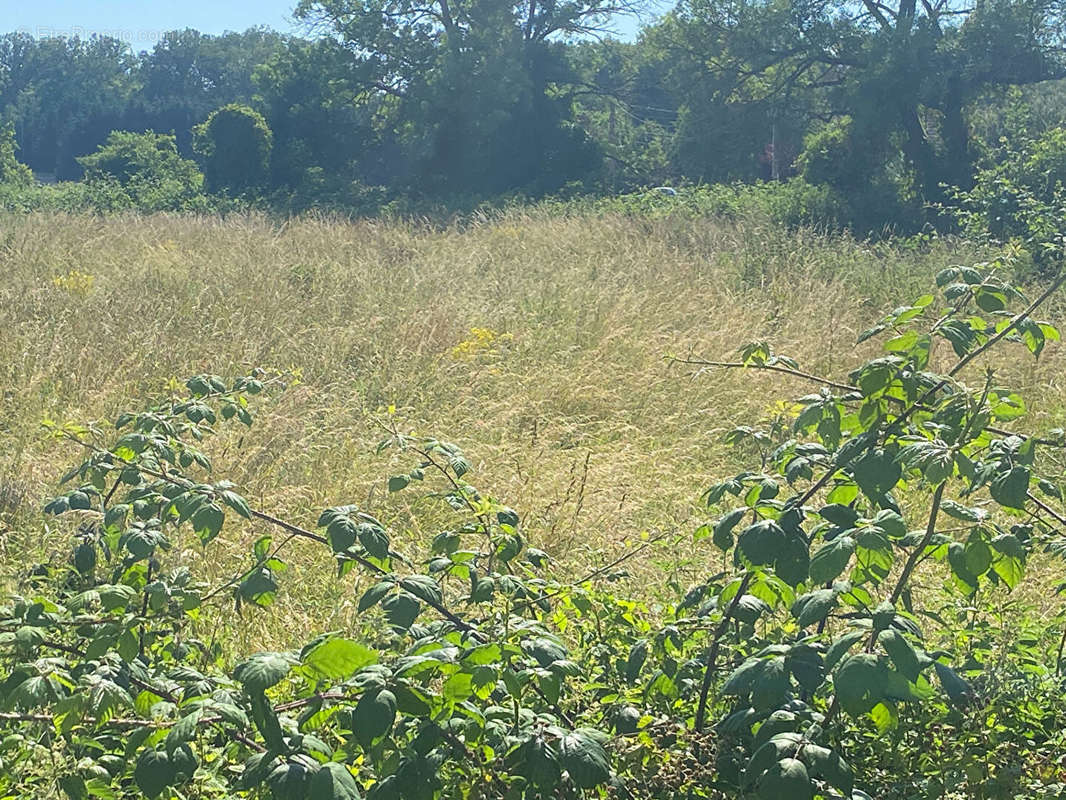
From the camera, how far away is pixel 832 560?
1532 mm

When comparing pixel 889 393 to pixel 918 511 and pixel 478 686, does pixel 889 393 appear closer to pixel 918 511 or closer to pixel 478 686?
pixel 478 686

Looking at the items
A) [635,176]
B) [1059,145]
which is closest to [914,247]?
[1059,145]

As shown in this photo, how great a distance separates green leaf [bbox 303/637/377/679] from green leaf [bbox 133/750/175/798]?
0.26 metres

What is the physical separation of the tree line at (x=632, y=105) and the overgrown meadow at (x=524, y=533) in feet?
33.3

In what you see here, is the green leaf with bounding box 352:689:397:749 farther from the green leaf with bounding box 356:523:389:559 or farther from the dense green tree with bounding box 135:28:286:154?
the dense green tree with bounding box 135:28:286:154

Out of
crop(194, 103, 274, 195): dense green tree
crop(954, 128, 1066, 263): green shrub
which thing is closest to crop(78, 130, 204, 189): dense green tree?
crop(194, 103, 274, 195): dense green tree

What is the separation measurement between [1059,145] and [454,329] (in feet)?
31.3

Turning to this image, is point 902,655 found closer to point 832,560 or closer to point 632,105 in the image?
point 832,560

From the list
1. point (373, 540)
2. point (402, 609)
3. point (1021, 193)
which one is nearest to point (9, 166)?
point (1021, 193)

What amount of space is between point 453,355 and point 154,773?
4.69 m

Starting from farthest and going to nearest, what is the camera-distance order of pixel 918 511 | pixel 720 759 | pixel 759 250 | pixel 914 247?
pixel 914 247 → pixel 759 250 → pixel 918 511 → pixel 720 759

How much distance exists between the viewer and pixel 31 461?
4.33 m

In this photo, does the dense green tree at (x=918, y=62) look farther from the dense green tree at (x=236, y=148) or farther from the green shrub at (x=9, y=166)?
the green shrub at (x=9, y=166)

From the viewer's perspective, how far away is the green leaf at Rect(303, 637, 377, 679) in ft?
4.58
